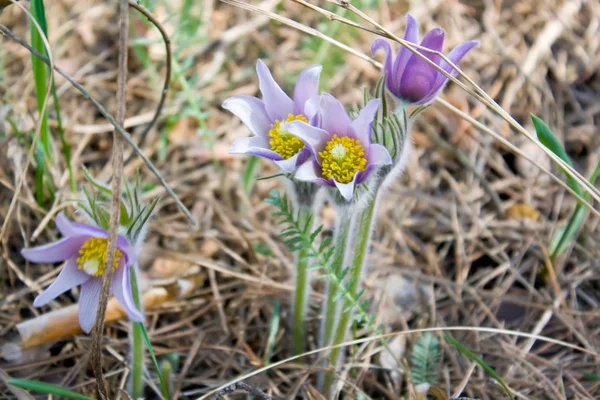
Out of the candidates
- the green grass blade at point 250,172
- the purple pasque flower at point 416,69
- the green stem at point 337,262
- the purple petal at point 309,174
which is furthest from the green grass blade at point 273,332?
the purple pasque flower at point 416,69

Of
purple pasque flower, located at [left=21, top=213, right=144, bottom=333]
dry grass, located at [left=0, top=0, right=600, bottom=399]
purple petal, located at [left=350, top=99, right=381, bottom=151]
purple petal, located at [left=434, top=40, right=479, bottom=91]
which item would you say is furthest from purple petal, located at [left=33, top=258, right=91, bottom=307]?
purple petal, located at [left=434, top=40, right=479, bottom=91]

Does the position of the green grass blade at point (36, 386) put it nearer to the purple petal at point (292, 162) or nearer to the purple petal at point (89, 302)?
the purple petal at point (89, 302)

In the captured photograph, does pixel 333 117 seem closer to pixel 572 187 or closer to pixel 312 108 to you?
pixel 312 108

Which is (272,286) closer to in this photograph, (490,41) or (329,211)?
(329,211)

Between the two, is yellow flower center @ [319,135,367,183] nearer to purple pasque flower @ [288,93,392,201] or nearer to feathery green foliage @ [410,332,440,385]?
purple pasque flower @ [288,93,392,201]

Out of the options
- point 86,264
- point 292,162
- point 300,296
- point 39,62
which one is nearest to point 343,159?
point 292,162

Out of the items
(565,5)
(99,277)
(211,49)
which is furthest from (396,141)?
(565,5)
